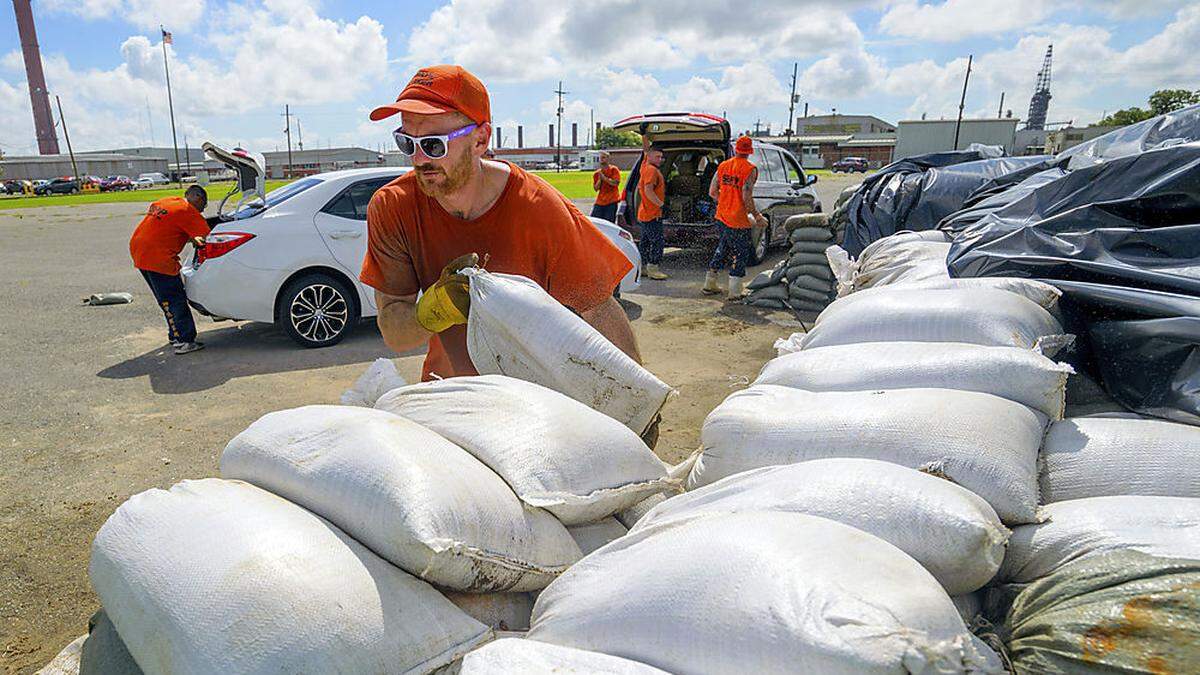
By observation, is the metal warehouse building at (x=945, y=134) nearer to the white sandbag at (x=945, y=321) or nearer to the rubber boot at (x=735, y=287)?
the rubber boot at (x=735, y=287)

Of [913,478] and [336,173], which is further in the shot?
[336,173]

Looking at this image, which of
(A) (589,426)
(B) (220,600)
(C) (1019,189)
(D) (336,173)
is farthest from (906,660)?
(D) (336,173)

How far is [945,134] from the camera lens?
101 feet

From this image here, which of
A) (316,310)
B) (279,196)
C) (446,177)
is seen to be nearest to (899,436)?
(446,177)

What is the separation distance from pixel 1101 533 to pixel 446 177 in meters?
1.75

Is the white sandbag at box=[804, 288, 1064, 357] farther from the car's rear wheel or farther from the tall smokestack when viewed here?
the tall smokestack

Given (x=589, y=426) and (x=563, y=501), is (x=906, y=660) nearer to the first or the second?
(x=563, y=501)

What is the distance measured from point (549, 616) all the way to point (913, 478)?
2.18ft

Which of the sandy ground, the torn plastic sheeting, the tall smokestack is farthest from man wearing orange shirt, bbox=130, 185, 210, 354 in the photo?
the tall smokestack

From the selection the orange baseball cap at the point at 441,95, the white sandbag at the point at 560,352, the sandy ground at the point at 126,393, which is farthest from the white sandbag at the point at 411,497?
the sandy ground at the point at 126,393

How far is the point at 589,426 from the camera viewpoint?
1.39 metres

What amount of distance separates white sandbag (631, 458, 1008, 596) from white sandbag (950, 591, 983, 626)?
2 centimetres

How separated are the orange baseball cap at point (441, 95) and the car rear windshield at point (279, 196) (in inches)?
173

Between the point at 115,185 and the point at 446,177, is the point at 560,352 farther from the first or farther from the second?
the point at 115,185
